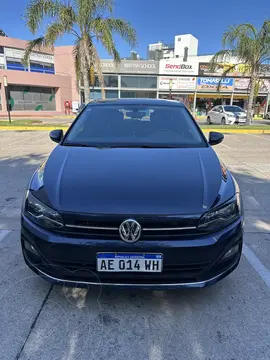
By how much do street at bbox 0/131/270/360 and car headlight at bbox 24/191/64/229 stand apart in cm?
73

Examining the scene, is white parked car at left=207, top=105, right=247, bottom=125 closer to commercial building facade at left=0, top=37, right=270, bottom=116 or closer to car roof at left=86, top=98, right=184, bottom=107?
commercial building facade at left=0, top=37, right=270, bottom=116

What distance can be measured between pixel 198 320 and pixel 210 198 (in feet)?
3.03

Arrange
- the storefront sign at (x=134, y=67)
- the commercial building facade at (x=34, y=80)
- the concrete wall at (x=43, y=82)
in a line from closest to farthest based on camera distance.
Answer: the concrete wall at (x=43, y=82) < the commercial building facade at (x=34, y=80) < the storefront sign at (x=134, y=67)

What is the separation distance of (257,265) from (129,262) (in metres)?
1.61

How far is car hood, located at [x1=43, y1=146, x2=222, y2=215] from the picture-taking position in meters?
2.00

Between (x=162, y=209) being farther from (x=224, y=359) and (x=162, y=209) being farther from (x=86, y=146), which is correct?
(x=86, y=146)

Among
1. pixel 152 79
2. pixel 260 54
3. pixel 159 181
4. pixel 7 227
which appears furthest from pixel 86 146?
pixel 152 79

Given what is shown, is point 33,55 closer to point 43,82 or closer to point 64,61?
point 43,82

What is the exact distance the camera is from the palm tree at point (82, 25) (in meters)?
13.3

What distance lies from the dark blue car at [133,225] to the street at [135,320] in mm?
332

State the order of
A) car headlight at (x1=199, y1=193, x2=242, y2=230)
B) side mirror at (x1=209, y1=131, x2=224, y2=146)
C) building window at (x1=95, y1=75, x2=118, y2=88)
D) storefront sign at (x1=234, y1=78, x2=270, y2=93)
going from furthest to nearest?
storefront sign at (x1=234, y1=78, x2=270, y2=93), building window at (x1=95, y1=75, x2=118, y2=88), side mirror at (x1=209, y1=131, x2=224, y2=146), car headlight at (x1=199, y1=193, x2=242, y2=230)

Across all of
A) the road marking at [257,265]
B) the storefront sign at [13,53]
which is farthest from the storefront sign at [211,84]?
the road marking at [257,265]

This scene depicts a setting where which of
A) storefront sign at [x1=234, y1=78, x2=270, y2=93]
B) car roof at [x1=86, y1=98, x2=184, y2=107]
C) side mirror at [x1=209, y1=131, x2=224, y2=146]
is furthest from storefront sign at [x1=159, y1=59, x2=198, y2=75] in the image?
side mirror at [x1=209, y1=131, x2=224, y2=146]

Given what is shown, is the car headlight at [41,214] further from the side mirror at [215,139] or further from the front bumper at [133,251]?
the side mirror at [215,139]
